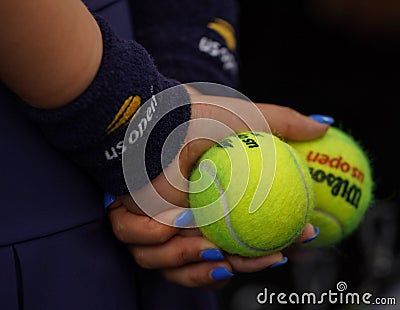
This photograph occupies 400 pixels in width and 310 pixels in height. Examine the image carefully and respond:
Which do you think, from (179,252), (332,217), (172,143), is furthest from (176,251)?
(332,217)

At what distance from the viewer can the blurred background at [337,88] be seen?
157 cm

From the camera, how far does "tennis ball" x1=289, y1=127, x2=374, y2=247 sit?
0.75 metres

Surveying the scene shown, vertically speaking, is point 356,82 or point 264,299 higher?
point 356,82

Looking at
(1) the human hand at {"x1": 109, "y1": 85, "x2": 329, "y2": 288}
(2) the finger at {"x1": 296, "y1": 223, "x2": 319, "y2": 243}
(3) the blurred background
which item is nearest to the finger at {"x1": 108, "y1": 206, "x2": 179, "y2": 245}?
(1) the human hand at {"x1": 109, "y1": 85, "x2": 329, "y2": 288}

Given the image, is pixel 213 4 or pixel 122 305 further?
pixel 213 4

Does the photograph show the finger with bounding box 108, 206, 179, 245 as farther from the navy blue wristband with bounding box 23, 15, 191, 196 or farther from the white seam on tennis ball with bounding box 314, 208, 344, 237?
the white seam on tennis ball with bounding box 314, 208, 344, 237

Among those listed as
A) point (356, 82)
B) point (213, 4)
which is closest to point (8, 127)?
point (213, 4)

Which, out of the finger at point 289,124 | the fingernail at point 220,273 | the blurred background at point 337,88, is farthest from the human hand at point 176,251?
the blurred background at point 337,88

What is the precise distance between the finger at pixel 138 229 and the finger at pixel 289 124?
156mm

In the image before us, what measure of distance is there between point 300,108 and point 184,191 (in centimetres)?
105

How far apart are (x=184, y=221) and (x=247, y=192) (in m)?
0.06

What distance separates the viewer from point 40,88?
1.78 ft

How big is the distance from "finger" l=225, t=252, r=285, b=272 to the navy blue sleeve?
0.22 meters

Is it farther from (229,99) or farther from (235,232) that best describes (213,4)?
(235,232)
